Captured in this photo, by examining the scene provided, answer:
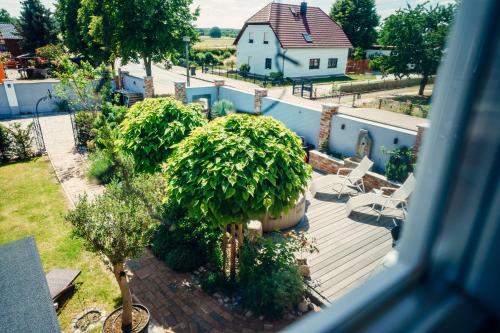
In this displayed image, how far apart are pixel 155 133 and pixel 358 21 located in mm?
44326

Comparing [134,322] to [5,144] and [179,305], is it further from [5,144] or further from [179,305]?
[5,144]

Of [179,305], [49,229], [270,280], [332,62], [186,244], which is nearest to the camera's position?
[270,280]

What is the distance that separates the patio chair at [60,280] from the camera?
6472 millimetres

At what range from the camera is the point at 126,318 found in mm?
5656

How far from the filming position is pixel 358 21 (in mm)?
44031

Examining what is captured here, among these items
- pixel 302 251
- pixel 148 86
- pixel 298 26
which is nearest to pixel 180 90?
pixel 148 86

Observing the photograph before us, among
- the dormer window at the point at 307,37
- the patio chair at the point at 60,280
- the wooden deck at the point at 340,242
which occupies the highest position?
the dormer window at the point at 307,37

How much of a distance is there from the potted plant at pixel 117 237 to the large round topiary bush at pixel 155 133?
185 centimetres

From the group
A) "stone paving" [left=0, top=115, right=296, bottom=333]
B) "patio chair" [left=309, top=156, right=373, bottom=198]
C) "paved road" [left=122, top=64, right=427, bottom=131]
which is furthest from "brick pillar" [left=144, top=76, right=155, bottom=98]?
"stone paving" [left=0, top=115, right=296, bottom=333]

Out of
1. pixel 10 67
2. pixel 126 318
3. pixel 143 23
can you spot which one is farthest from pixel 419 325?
pixel 10 67

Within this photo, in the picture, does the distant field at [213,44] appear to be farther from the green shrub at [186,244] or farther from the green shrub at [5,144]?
the green shrub at [186,244]

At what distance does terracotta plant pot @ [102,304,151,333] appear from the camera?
556 centimetres

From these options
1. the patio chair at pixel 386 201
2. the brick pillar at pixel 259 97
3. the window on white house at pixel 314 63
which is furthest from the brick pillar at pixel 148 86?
the window on white house at pixel 314 63

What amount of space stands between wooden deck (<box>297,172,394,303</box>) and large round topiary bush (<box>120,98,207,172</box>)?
394 cm
